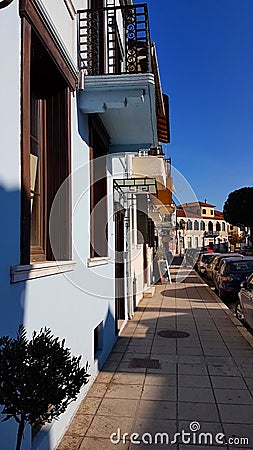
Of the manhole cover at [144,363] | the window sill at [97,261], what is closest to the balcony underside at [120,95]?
the window sill at [97,261]

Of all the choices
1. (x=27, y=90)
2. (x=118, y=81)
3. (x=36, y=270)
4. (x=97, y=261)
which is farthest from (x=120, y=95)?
(x=36, y=270)

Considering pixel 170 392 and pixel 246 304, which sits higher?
pixel 246 304

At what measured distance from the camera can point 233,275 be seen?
1427cm

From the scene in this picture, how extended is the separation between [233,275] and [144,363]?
27.8 ft

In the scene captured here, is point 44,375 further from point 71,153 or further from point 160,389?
point 160,389

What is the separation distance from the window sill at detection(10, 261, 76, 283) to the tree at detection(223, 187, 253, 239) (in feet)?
148

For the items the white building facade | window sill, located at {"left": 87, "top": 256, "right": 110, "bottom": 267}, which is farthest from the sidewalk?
window sill, located at {"left": 87, "top": 256, "right": 110, "bottom": 267}

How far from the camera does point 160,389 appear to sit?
5.38 metres

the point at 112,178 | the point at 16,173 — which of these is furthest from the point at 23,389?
the point at 112,178

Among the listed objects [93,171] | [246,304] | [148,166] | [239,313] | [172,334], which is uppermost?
[148,166]

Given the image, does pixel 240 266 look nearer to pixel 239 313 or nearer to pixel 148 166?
pixel 239 313

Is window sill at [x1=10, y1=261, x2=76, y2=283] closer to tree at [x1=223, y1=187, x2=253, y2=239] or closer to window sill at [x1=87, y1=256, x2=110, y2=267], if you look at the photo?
window sill at [x1=87, y1=256, x2=110, y2=267]

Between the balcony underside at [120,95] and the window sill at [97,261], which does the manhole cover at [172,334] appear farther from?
the balcony underside at [120,95]

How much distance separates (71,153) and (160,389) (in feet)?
11.0
